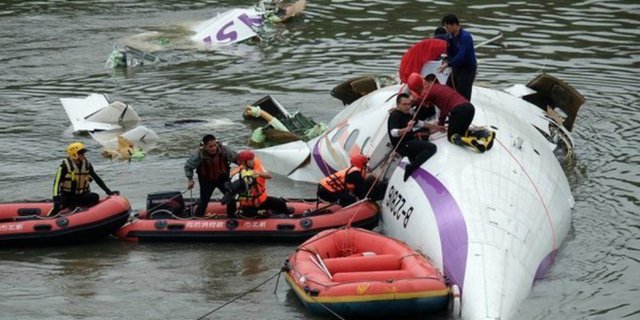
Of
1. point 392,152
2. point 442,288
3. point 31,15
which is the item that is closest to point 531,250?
point 442,288

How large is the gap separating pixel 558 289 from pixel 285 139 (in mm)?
10334

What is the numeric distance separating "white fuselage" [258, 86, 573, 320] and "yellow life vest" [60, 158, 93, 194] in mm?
4717

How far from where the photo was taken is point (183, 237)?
18.7m

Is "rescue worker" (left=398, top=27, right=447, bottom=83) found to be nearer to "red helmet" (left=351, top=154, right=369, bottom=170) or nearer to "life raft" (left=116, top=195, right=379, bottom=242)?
"red helmet" (left=351, top=154, right=369, bottom=170)

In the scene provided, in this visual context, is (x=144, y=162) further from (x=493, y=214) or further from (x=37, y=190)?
(x=493, y=214)

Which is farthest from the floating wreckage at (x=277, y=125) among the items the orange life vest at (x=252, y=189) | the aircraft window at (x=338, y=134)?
the orange life vest at (x=252, y=189)

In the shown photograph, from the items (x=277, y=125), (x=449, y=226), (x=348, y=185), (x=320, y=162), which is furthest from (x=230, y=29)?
(x=449, y=226)

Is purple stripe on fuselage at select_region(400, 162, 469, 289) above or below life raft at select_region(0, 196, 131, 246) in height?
above

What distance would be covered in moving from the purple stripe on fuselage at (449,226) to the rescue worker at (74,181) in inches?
206

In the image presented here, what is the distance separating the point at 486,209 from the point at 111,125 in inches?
508

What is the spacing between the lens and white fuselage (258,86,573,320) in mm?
14984

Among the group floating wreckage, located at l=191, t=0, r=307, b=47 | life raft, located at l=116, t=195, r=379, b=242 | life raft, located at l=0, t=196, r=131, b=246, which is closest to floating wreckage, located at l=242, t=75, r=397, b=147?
life raft, located at l=116, t=195, r=379, b=242

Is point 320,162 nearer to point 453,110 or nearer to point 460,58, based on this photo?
point 460,58

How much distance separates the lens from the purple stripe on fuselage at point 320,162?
71.7 ft
